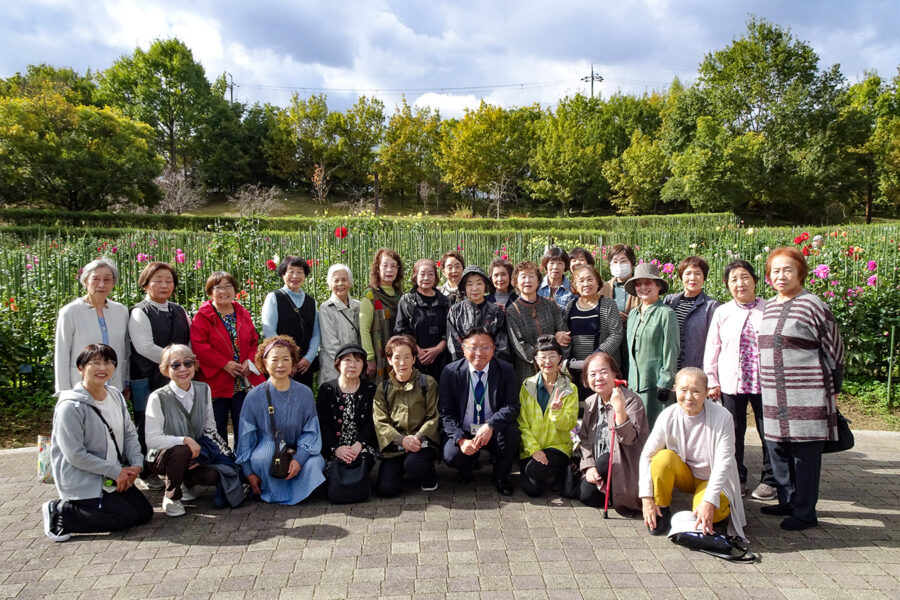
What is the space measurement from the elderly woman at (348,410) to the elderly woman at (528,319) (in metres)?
1.34

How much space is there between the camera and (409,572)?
3299mm

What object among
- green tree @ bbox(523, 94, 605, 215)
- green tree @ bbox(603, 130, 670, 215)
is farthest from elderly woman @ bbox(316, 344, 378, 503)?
green tree @ bbox(523, 94, 605, 215)

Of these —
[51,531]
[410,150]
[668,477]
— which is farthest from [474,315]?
[410,150]

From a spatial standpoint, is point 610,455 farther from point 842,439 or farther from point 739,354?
point 842,439

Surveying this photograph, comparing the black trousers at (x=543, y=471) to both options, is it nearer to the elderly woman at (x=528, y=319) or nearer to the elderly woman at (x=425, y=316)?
the elderly woman at (x=528, y=319)

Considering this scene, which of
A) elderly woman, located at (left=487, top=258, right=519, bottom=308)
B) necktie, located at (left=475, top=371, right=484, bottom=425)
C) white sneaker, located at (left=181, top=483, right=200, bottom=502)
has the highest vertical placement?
elderly woman, located at (left=487, top=258, right=519, bottom=308)

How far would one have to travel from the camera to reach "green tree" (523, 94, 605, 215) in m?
39.5

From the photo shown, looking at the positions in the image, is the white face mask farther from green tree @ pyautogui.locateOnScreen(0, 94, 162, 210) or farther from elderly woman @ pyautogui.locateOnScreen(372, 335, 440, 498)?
green tree @ pyautogui.locateOnScreen(0, 94, 162, 210)

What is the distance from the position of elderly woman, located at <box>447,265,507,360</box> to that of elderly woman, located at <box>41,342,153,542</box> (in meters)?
2.61

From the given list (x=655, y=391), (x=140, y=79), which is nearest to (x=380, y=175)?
(x=140, y=79)

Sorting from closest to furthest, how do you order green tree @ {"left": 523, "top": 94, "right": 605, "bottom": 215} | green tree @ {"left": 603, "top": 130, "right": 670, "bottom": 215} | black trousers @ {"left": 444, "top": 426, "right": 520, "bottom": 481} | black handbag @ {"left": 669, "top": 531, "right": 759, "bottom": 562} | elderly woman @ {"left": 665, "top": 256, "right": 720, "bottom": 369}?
black handbag @ {"left": 669, "top": 531, "right": 759, "bottom": 562}, black trousers @ {"left": 444, "top": 426, "right": 520, "bottom": 481}, elderly woman @ {"left": 665, "top": 256, "right": 720, "bottom": 369}, green tree @ {"left": 603, "top": 130, "right": 670, "bottom": 215}, green tree @ {"left": 523, "top": 94, "right": 605, "bottom": 215}

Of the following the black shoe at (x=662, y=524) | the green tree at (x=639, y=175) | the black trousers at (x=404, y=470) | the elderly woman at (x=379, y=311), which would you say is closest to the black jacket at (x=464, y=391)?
the black trousers at (x=404, y=470)

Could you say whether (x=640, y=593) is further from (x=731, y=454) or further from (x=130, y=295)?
(x=130, y=295)

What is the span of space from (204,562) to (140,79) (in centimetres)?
4952
